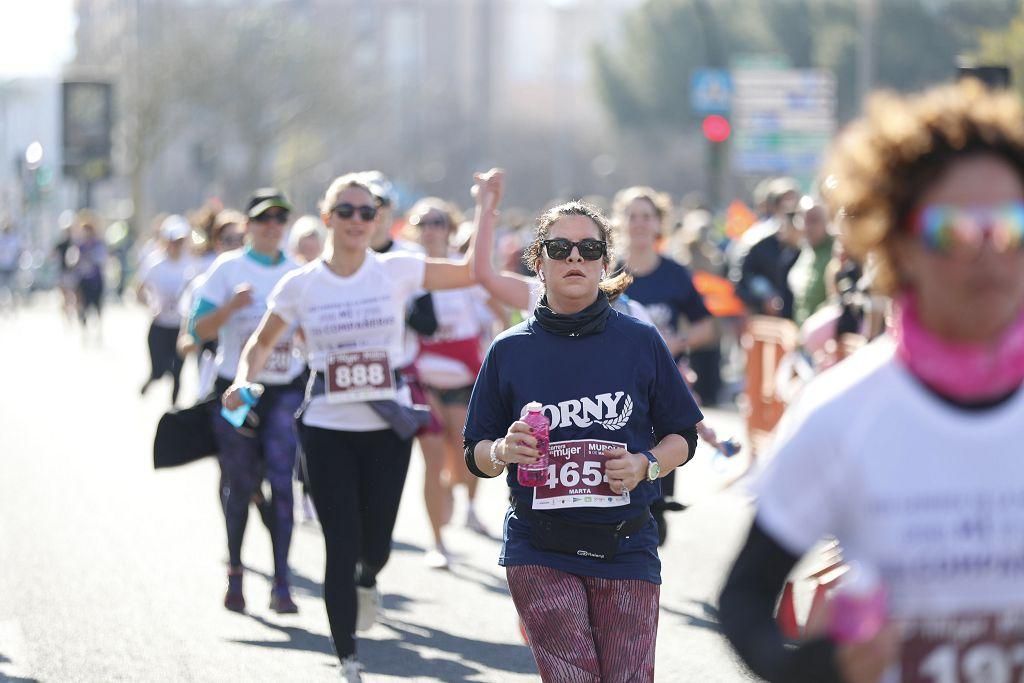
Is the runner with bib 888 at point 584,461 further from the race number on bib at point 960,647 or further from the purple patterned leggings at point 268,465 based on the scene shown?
the purple patterned leggings at point 268,465

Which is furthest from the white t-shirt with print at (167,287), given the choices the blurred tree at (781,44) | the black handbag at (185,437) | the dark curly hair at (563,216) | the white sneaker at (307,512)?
the blurred tree at (781,44)

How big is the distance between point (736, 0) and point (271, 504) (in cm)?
7079

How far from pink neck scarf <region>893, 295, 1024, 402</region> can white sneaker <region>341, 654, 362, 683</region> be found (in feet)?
13.4

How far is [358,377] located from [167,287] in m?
9.54

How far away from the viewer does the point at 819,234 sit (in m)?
10.7

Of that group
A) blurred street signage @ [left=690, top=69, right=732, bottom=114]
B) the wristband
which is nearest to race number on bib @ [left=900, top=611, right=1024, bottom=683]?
the wristband

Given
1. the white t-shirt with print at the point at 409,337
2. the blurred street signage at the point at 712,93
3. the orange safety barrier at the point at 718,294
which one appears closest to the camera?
the white t-shirt with print at the point at 409,337

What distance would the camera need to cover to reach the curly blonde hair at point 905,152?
253 centimetres

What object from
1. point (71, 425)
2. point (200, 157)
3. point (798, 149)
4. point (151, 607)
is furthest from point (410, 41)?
point (151, 607)

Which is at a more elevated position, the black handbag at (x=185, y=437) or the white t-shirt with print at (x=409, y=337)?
the white t-shirt with print at (x=409, y=337)

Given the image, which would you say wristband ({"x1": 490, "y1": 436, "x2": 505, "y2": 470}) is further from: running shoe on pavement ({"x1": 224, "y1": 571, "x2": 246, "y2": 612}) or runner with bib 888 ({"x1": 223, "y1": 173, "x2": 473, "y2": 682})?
running shoe on pavement ({"x1": 224, "y1": 571, "x2": 246, "y2": 612})

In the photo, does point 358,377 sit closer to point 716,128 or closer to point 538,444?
point 538,444

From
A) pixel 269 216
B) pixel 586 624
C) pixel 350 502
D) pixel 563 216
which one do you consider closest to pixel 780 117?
pixel 269 216

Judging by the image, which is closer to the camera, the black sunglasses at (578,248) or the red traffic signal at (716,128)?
the black sunglasses at (578,248)
